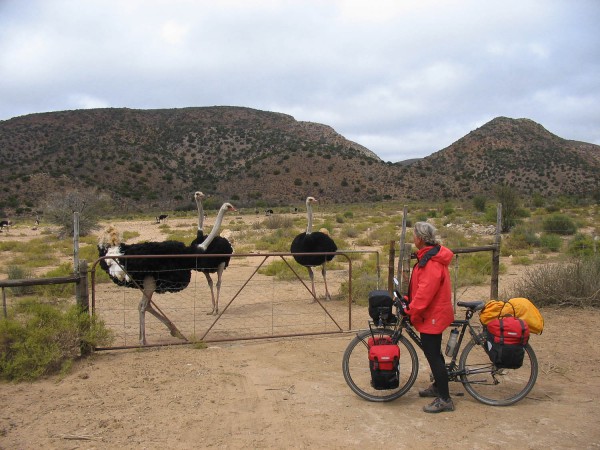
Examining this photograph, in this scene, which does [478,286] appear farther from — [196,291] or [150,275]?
[150,275]

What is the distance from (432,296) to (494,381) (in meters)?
1.34

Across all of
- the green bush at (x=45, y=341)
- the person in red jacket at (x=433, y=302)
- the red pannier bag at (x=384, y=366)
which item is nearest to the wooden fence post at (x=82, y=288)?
the green bush at (x=45, y=341)

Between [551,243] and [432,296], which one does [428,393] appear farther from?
[551,243]

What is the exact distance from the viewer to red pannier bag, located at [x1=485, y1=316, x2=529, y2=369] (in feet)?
16.4

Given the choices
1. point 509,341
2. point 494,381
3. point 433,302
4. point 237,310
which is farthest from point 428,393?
point 237,310

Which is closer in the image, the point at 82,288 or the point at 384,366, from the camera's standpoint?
the point at 384,366

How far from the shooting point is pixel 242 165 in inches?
2692

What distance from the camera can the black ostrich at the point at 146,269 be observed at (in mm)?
7281

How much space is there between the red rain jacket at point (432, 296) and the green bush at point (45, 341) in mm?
4070

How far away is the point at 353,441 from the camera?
4.50 m

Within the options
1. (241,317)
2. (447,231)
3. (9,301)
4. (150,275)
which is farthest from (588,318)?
(447,231)

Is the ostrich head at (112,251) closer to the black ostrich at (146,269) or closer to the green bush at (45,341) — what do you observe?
the black ostrich at (146,269)

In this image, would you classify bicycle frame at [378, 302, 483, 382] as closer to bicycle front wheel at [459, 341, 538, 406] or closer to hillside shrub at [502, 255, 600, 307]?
bicycle front wheel at [459, 341, 538, 406]

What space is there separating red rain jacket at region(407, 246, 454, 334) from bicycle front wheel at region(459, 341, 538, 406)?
682mm
